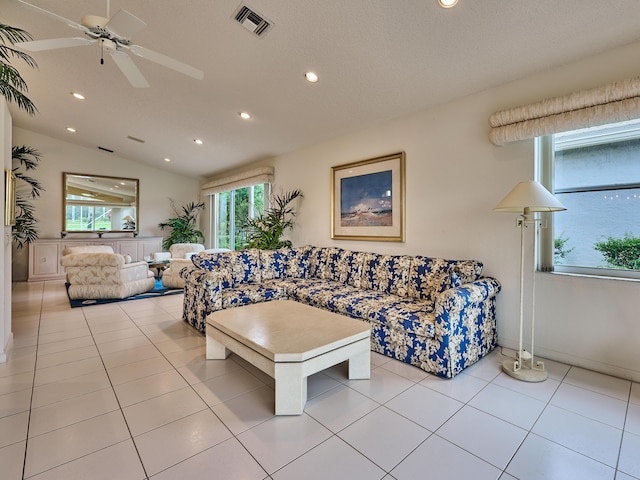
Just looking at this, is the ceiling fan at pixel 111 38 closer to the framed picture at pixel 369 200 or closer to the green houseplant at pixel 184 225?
the framed picture at pixel 369 200

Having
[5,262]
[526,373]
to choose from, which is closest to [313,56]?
[526,373]

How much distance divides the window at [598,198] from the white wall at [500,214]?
0.79 feet

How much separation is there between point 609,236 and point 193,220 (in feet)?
27.6

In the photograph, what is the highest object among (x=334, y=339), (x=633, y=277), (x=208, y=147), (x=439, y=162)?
(x=208, y=147)

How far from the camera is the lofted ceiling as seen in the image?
2.21 metres

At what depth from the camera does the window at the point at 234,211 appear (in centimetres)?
645

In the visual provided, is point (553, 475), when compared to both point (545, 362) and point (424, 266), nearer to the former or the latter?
point (545, 362)

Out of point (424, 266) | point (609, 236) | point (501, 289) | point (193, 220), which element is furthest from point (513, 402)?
point (193, 220)

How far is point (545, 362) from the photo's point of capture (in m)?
2.67

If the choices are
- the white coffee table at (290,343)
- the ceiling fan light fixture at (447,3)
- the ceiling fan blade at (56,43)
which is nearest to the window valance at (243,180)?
the white coffee table at (290,343)

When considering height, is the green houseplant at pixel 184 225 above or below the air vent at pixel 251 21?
below

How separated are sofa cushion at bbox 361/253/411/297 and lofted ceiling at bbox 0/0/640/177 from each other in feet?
5.64

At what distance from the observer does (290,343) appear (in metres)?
2.07

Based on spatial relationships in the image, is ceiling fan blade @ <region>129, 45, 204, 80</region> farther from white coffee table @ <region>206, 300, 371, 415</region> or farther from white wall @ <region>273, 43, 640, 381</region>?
white wall @ <region>273, 43, 640, 381</region>
